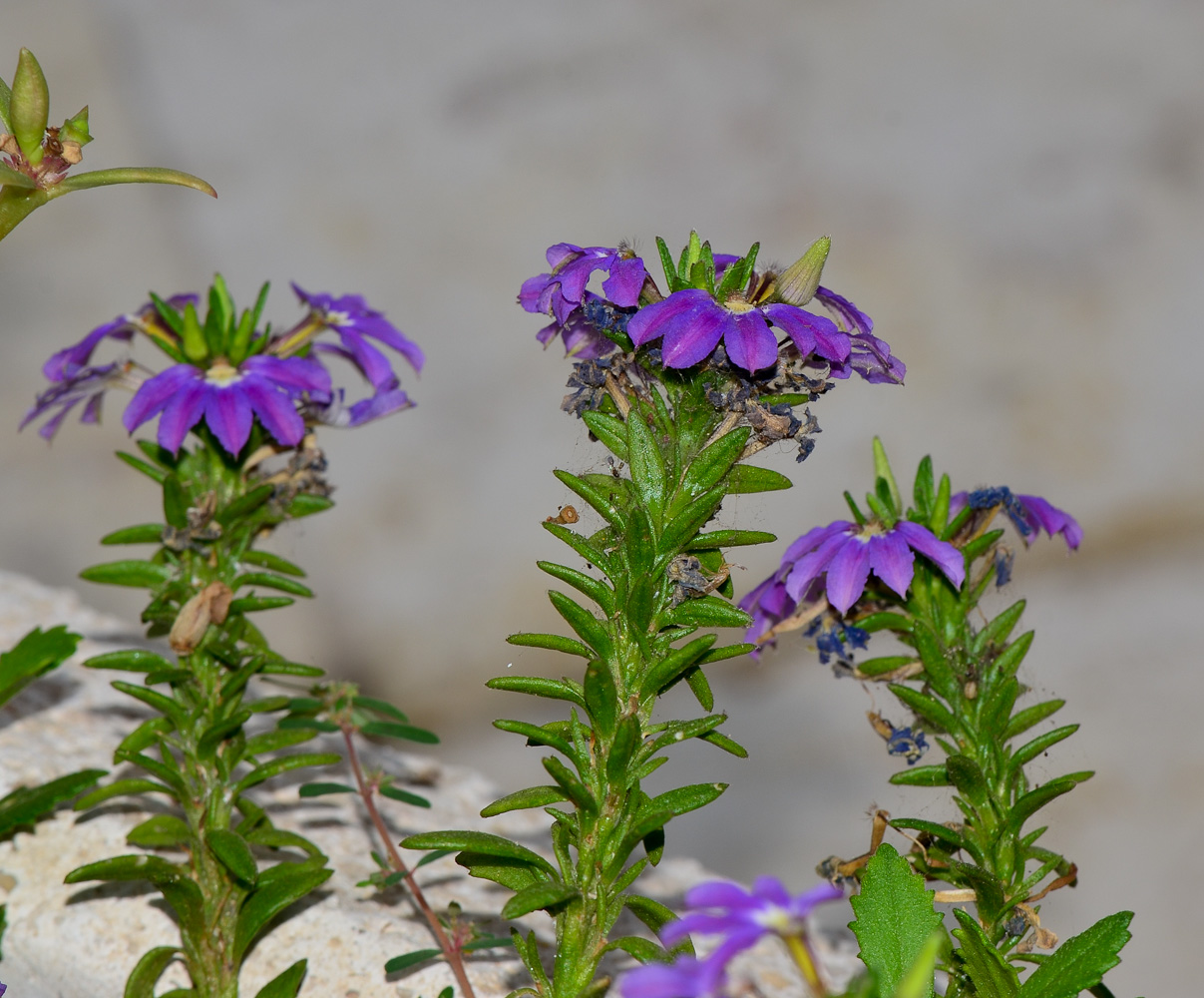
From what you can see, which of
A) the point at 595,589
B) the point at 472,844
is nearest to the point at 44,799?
the point at 472,844

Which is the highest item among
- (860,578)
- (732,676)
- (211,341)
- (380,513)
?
(380,513)

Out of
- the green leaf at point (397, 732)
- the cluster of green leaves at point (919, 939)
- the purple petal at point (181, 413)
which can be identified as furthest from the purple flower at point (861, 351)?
the green leaf at point (397, 732)

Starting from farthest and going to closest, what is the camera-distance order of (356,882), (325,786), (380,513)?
(380,513), (356,882), (325,786)

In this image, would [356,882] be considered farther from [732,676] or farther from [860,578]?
[732,676]

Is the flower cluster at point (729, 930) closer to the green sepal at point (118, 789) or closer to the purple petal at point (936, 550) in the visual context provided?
the purple petal at point (936, 550)

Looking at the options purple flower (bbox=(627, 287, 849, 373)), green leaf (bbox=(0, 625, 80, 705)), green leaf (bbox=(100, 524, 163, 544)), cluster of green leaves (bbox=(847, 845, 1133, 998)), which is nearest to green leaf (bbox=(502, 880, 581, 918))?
cluster of green leaves (bbox=(847, 845, 1133, 998))

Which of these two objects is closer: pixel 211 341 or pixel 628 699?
pixel 628 699

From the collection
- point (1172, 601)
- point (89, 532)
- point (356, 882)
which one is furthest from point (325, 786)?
point (1172, 601)
